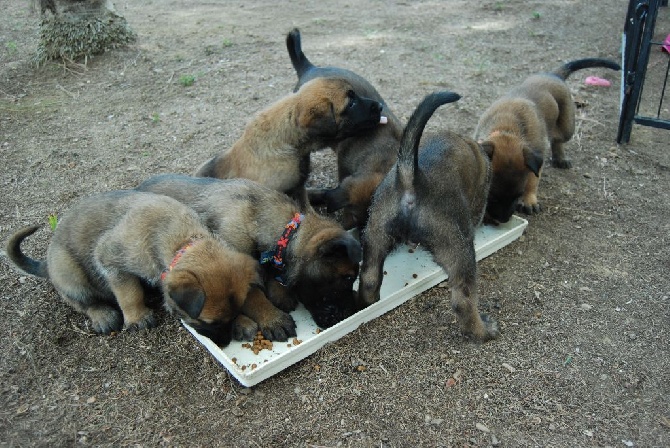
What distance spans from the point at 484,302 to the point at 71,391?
3030 millimetres

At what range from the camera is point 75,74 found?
8.93 m

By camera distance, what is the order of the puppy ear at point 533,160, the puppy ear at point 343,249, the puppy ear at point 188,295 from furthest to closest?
the puppy ear at point 533,160
the puppy ear at point 343,249
the puppy ear at point 188,295

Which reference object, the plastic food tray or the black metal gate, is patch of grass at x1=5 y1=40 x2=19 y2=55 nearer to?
the plastic food tray

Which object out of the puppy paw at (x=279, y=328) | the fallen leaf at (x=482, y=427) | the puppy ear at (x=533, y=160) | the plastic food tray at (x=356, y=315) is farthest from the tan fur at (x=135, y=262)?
the puppy ear at (x=533, y=160)

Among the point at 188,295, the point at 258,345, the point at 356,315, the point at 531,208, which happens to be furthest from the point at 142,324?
the point at 531,208

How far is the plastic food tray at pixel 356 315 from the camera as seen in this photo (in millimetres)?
3941

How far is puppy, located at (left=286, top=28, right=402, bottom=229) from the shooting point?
16.6 ft

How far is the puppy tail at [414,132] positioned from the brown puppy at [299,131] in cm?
138

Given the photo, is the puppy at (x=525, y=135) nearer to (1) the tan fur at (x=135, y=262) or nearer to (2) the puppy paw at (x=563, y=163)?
(2) the puppy paw at (x=563, y=163)

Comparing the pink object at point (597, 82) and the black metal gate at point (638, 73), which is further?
the pink object at point (597, 82)

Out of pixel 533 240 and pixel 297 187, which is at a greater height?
pixel 297 187

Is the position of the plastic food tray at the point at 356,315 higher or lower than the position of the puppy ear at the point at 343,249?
lower

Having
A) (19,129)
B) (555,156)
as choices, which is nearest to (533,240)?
(555,156)

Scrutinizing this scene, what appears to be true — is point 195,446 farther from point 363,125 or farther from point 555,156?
point 555,156
